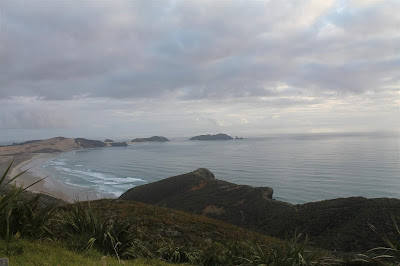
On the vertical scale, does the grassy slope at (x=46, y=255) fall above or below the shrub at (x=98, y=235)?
above

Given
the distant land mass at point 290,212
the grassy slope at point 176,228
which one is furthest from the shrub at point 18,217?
the distant land mass at point 290,212

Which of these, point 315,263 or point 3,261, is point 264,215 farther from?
point 3,261

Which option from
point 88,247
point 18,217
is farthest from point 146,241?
point 18,217

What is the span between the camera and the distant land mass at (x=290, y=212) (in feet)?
70.5

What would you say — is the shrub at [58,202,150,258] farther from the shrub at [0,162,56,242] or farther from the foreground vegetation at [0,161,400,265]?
the shrub at [0,162,56,242]

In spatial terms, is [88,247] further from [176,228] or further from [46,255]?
[176,228]

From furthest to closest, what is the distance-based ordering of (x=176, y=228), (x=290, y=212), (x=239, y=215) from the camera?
(x=239, y=215)
(x=290, y=212)
(x=176, y=228)

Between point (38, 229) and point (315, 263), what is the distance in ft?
20.4

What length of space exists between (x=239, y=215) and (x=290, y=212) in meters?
5.48

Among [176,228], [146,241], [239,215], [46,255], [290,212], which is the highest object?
→ [46,255]

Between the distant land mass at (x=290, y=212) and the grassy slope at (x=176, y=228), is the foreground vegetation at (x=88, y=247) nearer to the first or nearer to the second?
the grassy slope at (x=176, y=228)

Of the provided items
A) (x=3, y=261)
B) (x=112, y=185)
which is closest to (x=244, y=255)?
(x=3, y=261)

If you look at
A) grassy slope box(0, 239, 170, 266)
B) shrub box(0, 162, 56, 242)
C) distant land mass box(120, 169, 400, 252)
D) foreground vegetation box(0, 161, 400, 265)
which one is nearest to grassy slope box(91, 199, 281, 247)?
foreground vegetation box(0, 161, 400, 265)

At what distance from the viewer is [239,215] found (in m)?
29.9
